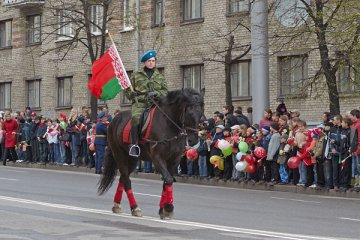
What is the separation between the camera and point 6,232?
552 inches

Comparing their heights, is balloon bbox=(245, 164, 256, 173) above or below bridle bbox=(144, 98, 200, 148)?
below

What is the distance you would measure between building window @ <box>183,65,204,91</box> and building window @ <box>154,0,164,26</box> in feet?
7.84

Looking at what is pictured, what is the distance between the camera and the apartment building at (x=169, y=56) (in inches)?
1391

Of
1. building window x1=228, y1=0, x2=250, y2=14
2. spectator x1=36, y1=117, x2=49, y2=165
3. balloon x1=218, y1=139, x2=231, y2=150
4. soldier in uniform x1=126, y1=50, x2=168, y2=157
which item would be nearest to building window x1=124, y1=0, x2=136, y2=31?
building window x1=228, y1=0, x2=250, y2=14

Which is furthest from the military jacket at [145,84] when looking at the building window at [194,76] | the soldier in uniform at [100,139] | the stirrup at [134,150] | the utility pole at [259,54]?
the building window at [194,76]

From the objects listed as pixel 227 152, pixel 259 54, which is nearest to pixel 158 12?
pixel 259 54

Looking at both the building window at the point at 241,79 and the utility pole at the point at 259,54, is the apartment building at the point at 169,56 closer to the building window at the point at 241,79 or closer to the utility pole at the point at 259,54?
the building window at the point at 241,79

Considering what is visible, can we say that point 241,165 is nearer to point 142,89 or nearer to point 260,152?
point 260,152

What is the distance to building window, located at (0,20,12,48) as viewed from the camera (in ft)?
177

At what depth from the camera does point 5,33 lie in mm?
54500

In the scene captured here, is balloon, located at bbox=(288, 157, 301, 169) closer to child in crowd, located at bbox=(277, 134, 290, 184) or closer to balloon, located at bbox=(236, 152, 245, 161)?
child in crowd, located at bbox=(277, 134, 290, 184)

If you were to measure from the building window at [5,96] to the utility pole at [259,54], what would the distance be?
25.5 meters

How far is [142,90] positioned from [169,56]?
25.4 meters

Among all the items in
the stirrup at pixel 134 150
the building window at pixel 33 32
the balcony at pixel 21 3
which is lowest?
the stirrup at pixel 134 150
